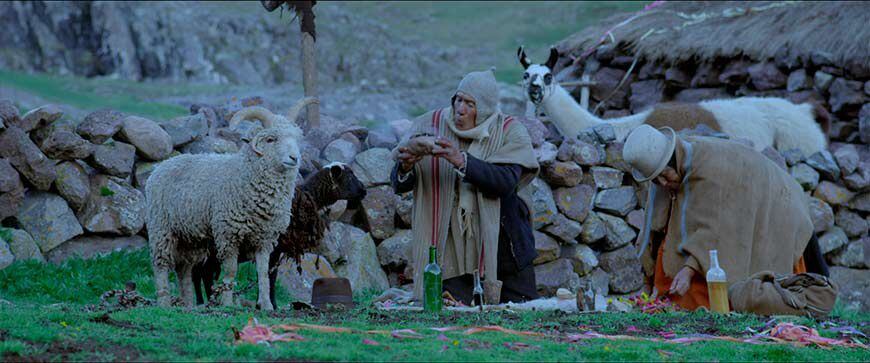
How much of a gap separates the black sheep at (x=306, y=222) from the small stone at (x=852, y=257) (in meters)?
5.77

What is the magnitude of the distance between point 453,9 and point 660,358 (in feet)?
125

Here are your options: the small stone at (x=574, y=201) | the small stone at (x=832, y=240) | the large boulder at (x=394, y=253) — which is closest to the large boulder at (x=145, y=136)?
the large boulder at (x=394, y=253)

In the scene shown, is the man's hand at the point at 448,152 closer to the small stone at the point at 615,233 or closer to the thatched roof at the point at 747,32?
the small stone at the point at 615,233

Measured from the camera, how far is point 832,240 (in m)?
10.2

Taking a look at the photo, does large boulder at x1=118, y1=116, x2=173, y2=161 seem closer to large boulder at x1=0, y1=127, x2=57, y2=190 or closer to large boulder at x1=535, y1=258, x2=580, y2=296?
large boulder at x1=0, y1=127, x2=57, y2=190

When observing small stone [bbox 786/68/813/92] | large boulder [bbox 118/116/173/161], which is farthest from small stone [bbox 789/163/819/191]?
large boulder [bbox 118/116/173/161]

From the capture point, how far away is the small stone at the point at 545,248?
865cm

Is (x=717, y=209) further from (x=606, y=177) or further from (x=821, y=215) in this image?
(x=821, y=215)

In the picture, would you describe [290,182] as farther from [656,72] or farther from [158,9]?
[158,9]

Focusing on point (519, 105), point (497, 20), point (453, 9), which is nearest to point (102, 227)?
point (519, 105)

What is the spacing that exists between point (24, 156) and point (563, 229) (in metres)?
4.39

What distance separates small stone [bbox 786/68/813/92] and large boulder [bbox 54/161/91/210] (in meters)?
8.44

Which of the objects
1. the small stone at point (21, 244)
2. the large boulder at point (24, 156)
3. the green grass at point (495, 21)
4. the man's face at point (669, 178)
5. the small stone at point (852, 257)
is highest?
the green grass at point (495, 21)

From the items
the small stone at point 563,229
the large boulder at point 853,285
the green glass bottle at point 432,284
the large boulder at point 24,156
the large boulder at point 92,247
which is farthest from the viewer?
the large boulder at point 853,285
